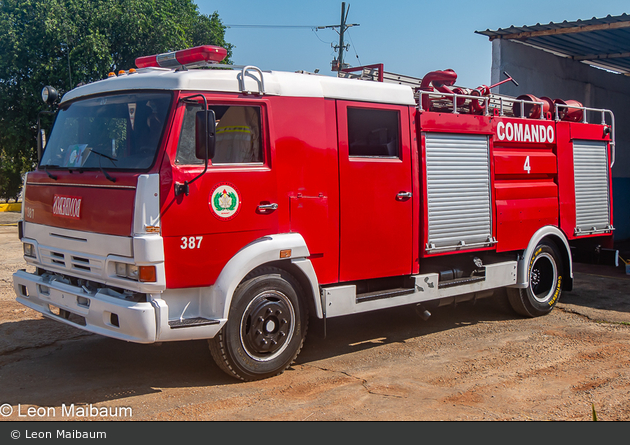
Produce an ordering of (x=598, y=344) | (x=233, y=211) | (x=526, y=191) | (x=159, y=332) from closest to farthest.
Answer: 1. (x=159, y=332)
2. (x=233, y=211)
3. (x=598, y=344)
4. (x=526, y=191)

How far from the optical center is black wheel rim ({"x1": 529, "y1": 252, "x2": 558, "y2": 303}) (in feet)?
26.6

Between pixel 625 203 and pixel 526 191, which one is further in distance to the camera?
pixel 625 203

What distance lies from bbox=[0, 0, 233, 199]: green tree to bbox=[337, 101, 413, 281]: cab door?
15374 millimetres

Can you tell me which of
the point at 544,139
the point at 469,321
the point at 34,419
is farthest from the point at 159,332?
the point at 544,139

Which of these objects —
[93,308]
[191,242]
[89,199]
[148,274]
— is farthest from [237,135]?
[93,308]

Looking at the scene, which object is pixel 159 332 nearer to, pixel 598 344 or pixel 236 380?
pixel 236 380

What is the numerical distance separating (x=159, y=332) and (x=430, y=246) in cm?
318

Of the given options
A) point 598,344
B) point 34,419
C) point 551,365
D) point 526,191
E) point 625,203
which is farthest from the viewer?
point 625,203

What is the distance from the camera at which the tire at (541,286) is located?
7.84 m

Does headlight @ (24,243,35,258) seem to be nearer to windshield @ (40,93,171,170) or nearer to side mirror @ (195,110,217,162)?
windshield @ (40,93,171,170)

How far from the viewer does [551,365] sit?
581cm

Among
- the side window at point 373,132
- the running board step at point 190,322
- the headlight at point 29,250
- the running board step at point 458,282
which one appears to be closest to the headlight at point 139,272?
the running board step at point 190,322

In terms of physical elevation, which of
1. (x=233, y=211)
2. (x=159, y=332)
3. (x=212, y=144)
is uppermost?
(x=212, y=144)

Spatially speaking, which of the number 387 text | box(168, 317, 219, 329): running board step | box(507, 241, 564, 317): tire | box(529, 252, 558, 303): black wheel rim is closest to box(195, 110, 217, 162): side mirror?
the number 387 text
